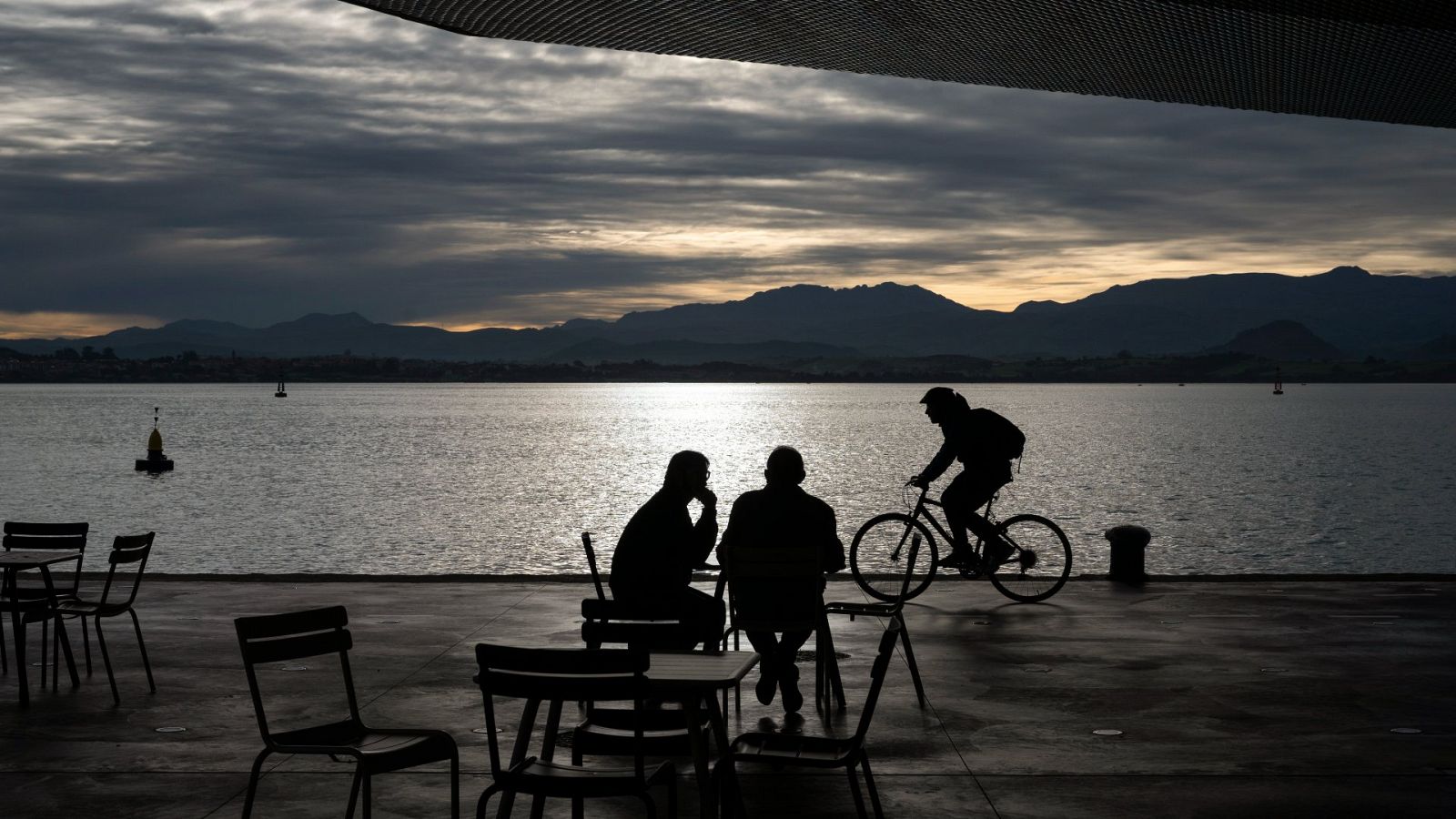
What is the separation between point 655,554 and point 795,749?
2141 millimetres

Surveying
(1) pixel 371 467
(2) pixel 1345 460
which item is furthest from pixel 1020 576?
(2) pixel 1345 460

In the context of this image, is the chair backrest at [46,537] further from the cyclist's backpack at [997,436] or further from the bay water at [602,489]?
the bay water at [602,489]

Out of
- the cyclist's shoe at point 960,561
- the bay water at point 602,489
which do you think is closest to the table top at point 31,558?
the cyclist's shoe at point 960,561

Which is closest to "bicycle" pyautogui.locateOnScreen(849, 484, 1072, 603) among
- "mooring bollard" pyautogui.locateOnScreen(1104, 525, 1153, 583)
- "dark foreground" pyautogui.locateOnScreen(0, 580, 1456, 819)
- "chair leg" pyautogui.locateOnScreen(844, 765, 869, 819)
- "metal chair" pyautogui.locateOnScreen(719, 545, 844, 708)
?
"dark foreground" pyautogui.locateOnScreen(0, 580, 1456, 819)

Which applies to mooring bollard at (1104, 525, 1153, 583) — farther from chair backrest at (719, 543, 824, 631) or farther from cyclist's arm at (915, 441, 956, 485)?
chair backrest at (719, 543, 824, 631)

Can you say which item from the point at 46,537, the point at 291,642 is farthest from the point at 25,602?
the point at 291,642

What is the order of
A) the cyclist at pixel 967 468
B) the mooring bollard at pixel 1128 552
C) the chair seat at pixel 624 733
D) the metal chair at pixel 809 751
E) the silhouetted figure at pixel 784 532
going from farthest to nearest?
the mooring bollard at pixel 1128 552 → the cyclist at pixel 967 468 → the silhouetted figure at pixel 784 532 → the chair seat at pixel 624 733 → the metal chair at pixel 809 751

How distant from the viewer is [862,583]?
44.7ft

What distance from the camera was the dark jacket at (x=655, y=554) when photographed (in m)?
7.26

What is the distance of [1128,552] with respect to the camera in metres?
13.7

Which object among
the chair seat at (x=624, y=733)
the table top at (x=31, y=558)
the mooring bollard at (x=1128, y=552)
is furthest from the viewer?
the mooring bollard at (x=1128, y=552)

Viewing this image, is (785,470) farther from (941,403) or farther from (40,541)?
(40,541)

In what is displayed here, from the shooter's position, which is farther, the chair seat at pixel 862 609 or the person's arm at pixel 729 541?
the chair seat at pixel 862 609

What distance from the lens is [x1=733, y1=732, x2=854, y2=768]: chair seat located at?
5.14 m
